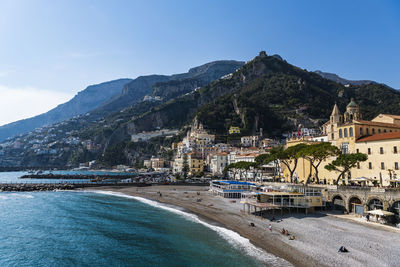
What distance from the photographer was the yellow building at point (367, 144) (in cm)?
3662

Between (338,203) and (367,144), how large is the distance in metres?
10.4

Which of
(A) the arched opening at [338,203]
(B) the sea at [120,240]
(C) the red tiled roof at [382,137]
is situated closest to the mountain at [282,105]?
(C) the red tiled roof at [382,137]

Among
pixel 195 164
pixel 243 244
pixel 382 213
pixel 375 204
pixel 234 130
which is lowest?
pixel 243 244

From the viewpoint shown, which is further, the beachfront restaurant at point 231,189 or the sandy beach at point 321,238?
the beachfront restaurant at point 231,189

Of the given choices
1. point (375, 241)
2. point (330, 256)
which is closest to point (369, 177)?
point (375, 241)

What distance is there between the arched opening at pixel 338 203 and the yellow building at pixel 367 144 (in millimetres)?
5681

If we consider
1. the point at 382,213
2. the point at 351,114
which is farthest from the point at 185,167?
the point at 382,213

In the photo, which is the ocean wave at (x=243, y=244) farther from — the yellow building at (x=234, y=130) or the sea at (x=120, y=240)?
the yellow building at (x=234, y=130)

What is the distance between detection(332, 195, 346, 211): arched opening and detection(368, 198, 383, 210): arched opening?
412 cm

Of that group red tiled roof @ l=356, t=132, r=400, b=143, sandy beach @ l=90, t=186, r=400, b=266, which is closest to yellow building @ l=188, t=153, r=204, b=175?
sandy beach @ l=90, t=186, r=400, b=266

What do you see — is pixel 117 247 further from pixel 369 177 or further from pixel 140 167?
pixel 140 167

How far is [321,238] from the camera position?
25.1m

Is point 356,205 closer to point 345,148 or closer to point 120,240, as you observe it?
point 345,148

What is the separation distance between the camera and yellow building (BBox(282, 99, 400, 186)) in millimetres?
36625
